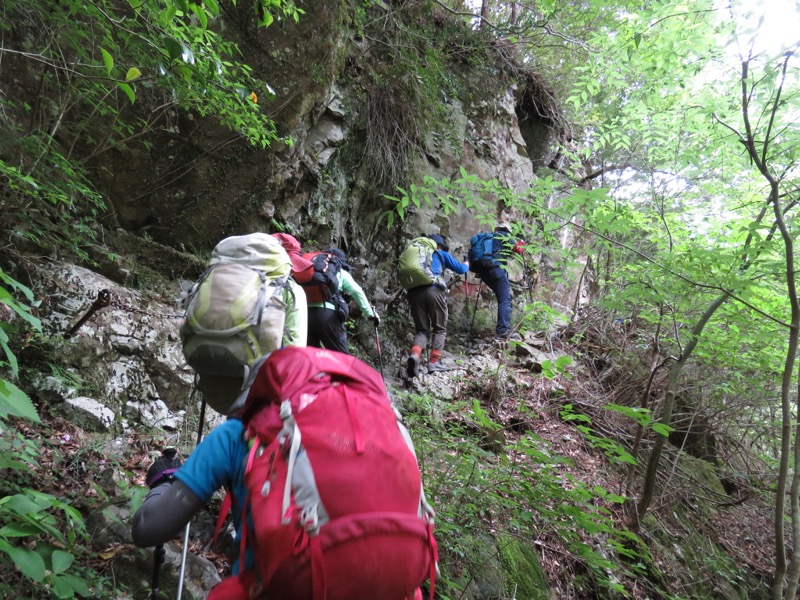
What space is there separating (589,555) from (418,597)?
6.93 feet

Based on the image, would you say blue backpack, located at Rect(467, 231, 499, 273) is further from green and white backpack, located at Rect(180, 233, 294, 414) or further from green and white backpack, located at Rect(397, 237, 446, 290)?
green and white backpack, located at Rect(180, 233, 294, 414)

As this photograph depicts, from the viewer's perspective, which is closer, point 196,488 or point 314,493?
point 314,493

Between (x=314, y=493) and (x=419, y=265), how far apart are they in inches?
227

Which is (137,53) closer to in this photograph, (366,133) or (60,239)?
(60,239)

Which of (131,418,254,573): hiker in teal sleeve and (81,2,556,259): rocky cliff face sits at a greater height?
(81,2,556,259): rocky cliff face

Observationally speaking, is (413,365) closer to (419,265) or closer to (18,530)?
(419,265)

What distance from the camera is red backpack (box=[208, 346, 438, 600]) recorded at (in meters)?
1.13

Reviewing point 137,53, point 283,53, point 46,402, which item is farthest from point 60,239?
point 283,53

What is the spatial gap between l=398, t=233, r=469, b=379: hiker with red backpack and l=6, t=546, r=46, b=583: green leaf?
17.8 feet

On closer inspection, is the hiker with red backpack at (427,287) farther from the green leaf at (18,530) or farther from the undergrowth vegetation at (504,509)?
the green leaf at (18,530)

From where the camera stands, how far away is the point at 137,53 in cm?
355

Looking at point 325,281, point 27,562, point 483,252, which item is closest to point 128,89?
point 27,562

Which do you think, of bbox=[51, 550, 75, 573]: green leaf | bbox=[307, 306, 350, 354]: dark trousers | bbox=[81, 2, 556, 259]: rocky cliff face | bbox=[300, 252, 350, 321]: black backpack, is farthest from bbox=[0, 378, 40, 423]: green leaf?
bbox=[81, 2, 556, 259]: rocky cliff face

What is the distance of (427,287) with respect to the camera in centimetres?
691
